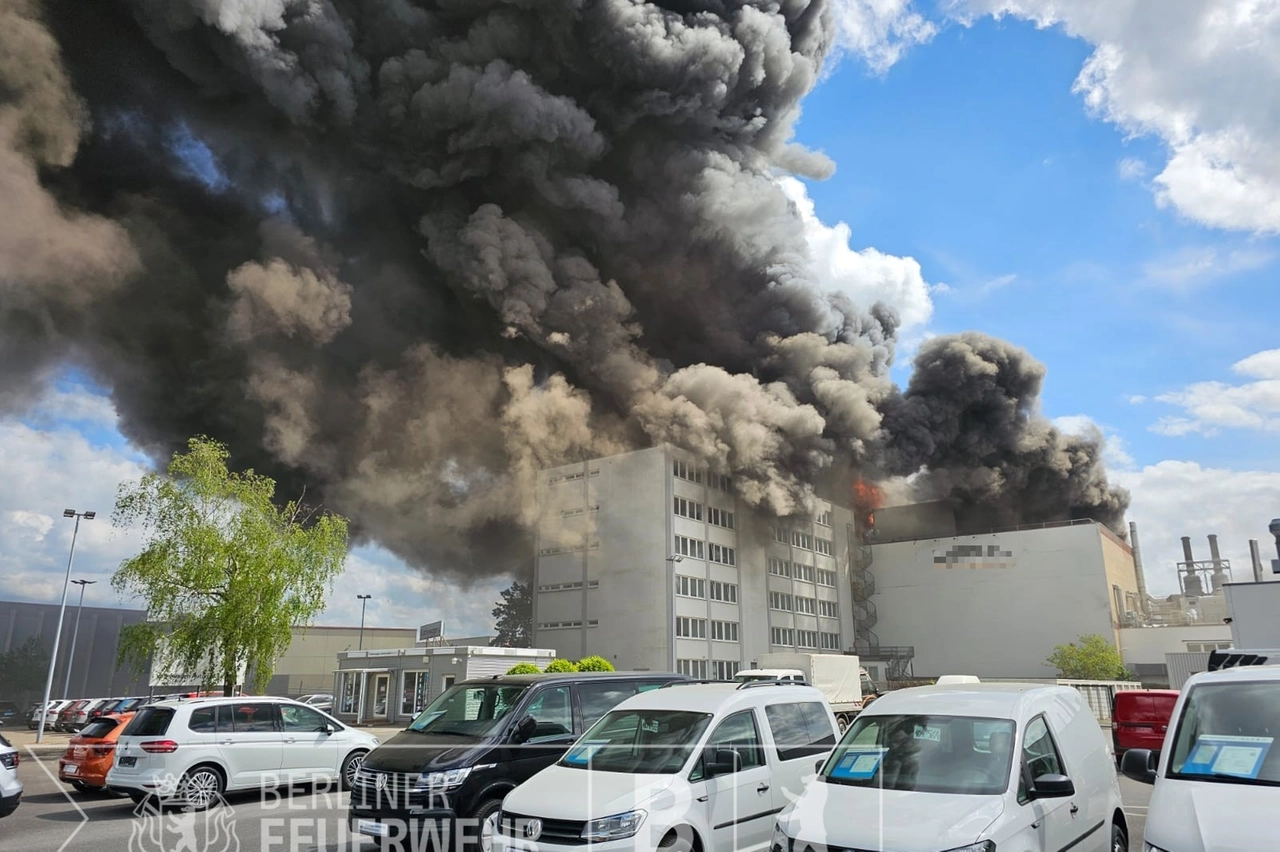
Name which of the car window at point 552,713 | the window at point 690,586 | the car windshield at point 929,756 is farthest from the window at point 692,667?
the car windshield at point 929,756

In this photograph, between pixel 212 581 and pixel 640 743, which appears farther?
pixel 212 581

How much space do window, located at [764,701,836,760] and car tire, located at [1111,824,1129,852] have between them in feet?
8.06

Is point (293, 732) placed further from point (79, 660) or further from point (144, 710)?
point (79, 660)

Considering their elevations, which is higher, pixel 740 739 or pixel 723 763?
pixel 740 739

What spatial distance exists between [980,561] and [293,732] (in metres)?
56.3

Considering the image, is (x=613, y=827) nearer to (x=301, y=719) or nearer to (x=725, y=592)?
(x=301, y=719)

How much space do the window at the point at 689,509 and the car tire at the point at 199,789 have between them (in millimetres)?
36998

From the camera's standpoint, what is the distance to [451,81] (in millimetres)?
36312

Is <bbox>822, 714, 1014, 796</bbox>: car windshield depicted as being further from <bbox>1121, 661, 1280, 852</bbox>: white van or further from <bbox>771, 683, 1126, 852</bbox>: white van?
<bbox>1121, 661, 1280, 852</bbox>: white van

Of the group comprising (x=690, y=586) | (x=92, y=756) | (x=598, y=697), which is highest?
(x=690, y=586)

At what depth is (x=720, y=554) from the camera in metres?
50.2

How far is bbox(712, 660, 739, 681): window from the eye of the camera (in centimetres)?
4775

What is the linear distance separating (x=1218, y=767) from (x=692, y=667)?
43.1 m

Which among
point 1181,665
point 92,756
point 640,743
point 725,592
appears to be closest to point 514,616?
point 725,592
